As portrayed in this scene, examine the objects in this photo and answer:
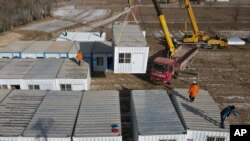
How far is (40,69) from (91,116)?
9143mm

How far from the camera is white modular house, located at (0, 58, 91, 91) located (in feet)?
70.6

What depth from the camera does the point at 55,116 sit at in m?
16.5

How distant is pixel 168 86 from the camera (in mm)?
25844

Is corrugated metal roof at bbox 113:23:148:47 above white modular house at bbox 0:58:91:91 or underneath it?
above

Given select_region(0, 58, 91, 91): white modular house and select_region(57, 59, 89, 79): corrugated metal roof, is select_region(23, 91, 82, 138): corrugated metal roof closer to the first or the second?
select_region(0, 58, 91, 91): white modular house

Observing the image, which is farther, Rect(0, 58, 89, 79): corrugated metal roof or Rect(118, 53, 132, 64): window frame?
Rect(118, 53, 132, 64): window frame

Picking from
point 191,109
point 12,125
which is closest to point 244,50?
point 191,109

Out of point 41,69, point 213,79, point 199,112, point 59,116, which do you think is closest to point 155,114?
point 199,112

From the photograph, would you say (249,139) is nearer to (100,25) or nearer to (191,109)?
(191,109)

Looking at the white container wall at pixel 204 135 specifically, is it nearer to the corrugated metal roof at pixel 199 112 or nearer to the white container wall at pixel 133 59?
the corrugated metal roof at pixel 199 112

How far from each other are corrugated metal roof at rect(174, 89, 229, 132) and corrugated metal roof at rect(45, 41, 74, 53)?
14.5 m

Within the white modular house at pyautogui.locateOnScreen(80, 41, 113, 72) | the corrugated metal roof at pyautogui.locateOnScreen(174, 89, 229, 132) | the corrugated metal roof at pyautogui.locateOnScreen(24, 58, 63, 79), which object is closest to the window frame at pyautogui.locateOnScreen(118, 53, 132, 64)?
the white modular house at pyautogui.locateOnScreen(80, 41, 113, 72)

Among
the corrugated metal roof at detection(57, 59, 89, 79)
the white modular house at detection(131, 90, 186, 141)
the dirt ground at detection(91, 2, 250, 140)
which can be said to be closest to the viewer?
the white modular house at detection(131, 90, 186, 141)

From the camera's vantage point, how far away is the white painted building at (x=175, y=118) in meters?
15.3
